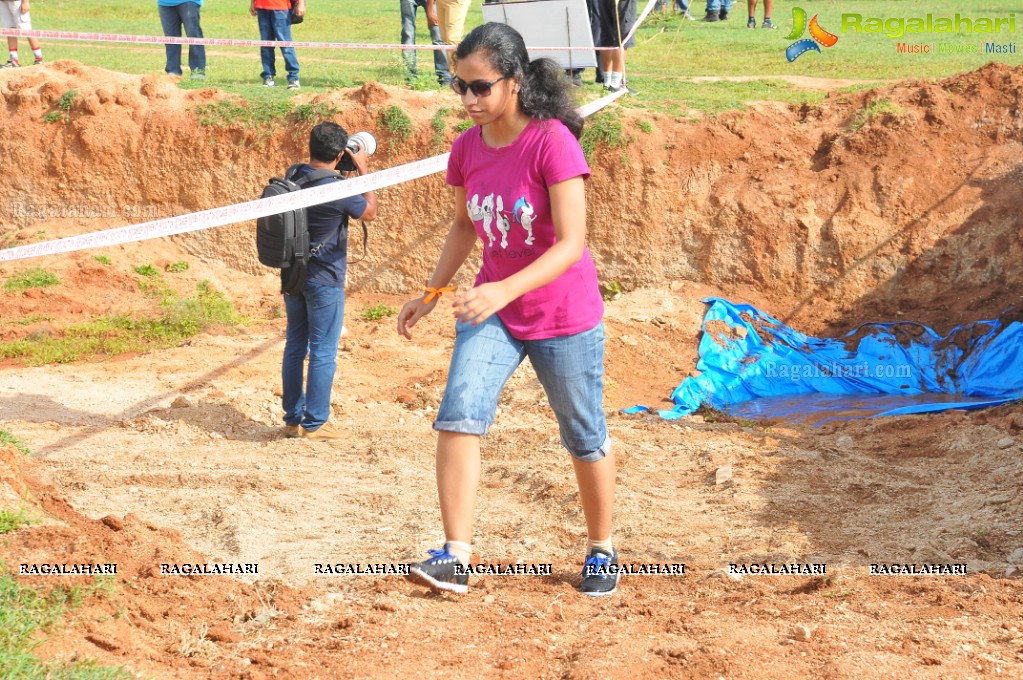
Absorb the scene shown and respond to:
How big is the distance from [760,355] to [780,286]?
1201mm

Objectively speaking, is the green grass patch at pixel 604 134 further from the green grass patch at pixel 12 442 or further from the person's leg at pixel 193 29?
the green grass patch at pixel 12 442

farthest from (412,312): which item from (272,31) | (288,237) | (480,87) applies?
(272,31)

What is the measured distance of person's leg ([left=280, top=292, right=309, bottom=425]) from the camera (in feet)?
21.4

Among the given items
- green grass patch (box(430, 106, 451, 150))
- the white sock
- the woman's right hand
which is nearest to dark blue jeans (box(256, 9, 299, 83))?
green grass patch (box(430, 106, 451, 150))

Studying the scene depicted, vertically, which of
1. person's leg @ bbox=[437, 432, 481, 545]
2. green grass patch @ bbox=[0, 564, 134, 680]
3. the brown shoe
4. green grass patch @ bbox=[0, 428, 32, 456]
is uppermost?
person's leg @ bbox=[437, 432, 481, 545]

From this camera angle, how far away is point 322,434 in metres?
6.86

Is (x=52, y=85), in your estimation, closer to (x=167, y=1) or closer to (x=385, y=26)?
(x=167, y=1)

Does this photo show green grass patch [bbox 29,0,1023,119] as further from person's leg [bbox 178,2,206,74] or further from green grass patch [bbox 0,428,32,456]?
green grass patch [bbox 0,428,32,456]

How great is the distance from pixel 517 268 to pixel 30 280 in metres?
7.79

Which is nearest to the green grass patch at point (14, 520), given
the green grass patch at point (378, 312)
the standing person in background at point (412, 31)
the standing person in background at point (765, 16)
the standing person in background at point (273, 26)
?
the green grass patch at point (378, 312)

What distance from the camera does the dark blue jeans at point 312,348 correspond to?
6.39 meters

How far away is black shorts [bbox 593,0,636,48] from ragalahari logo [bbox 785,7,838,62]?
347 cm

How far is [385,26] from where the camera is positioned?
19188mm

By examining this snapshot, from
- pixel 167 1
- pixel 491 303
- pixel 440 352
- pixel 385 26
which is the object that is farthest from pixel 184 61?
pixel 491 303
